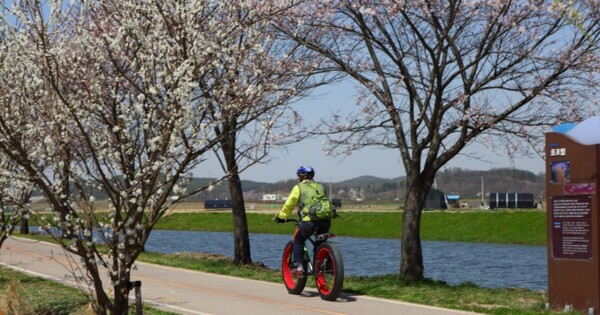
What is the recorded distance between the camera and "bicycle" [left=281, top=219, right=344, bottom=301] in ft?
39.7

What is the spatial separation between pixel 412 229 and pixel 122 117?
30.6 feet

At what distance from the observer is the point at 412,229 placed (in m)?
16.2

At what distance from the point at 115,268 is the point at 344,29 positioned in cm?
844

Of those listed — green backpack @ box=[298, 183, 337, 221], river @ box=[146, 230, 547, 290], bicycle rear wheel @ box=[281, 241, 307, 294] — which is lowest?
river @ box=[146, 230, 547, 290]

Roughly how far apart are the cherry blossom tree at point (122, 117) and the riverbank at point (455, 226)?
4358 centimetres

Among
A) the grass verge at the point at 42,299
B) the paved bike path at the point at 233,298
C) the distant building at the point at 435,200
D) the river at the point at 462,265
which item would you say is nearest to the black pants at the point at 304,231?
the paved bike path at the point at 233,298

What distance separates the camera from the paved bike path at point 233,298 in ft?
37.7

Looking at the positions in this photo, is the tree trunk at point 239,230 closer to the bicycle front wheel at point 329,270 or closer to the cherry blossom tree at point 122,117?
the bicycle front wheel at point 329,270

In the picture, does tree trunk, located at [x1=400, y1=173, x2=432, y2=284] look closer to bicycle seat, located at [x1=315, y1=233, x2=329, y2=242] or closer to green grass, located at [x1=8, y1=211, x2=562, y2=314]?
green grass, located at [x1=8, y1=211, x2=562, y2=314]

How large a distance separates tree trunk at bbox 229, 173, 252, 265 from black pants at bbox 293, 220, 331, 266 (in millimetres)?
7924

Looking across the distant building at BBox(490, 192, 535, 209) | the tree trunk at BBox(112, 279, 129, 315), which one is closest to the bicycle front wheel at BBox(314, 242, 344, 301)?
the tree trunk at BBox(112, 279, 129, 315)

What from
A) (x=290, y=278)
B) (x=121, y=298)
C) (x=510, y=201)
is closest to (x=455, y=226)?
(x=510, y=201)

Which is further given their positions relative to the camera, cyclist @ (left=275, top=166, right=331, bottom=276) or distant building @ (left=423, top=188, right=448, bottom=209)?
distant building @ (left=423, top=188, right=448, bottom=209)

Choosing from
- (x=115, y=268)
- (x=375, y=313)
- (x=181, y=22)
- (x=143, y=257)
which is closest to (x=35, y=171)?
(x=115, y=268)
